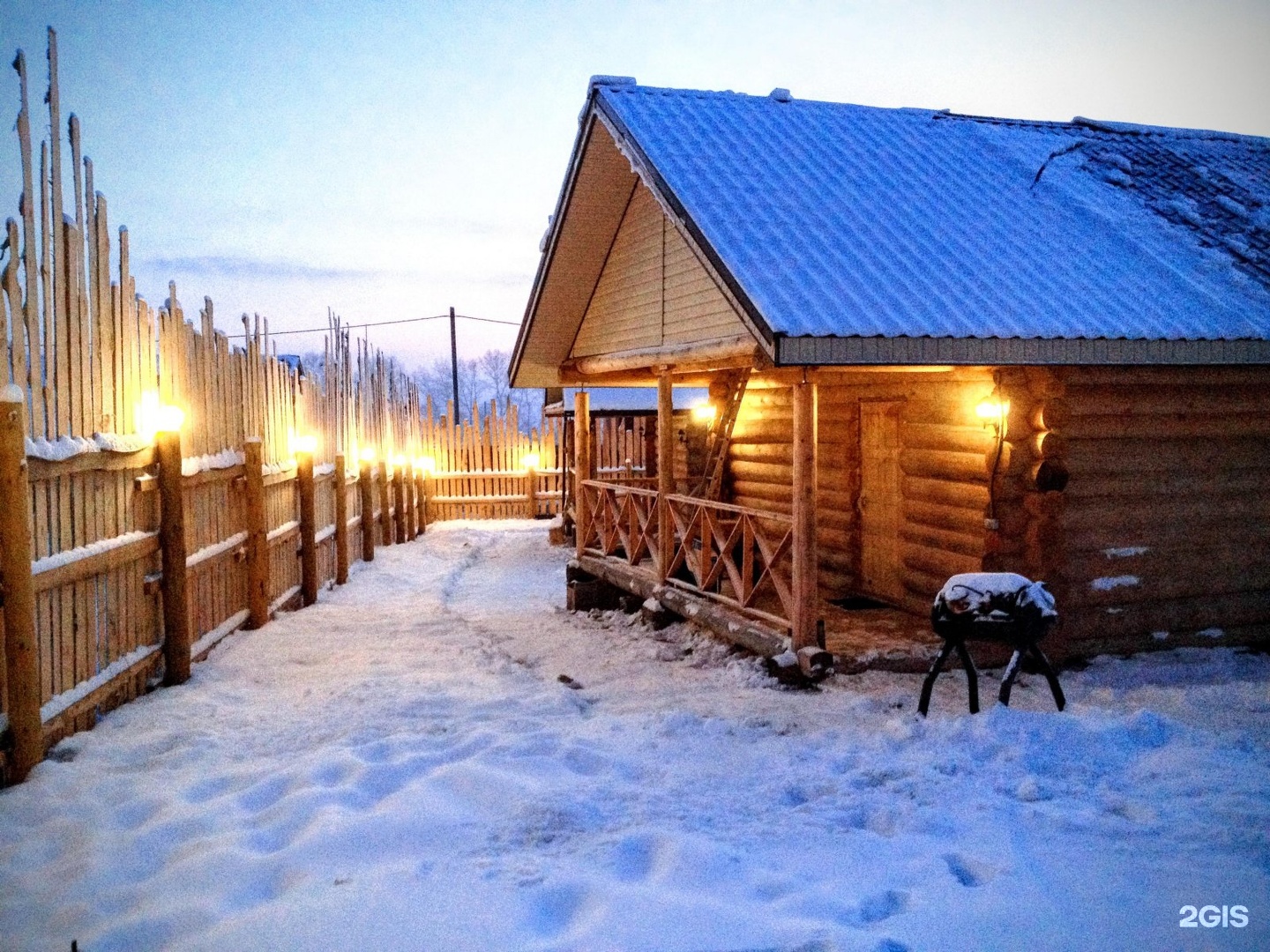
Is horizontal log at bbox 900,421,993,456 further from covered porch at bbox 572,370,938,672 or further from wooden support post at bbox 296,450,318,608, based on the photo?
wooden support post at bbox 296,450,318,608

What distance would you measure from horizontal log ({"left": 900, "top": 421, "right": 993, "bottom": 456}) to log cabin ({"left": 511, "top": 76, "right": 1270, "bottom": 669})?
26 millimetres

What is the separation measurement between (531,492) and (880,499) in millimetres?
14769

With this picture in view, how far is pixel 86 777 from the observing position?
533 centimetres

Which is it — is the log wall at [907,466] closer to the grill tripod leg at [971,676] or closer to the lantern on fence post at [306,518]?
the grill tripod leg at [971,676]

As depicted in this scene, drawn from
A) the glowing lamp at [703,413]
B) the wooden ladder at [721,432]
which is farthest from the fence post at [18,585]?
the glowing lamp at [703,413]

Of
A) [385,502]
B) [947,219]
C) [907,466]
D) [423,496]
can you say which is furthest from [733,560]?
[423,496]

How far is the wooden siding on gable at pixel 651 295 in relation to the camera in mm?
9414

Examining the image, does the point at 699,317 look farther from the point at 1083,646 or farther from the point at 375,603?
the point at 375,603

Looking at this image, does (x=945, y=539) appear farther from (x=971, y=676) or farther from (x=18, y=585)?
(x=18, y=585)

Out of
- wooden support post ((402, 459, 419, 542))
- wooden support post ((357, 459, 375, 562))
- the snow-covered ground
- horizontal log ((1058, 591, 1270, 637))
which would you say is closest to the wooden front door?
horizontal log ((1058, 591, 1270, 637))

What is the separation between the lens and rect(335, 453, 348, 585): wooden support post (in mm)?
13758

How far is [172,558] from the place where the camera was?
727 cm

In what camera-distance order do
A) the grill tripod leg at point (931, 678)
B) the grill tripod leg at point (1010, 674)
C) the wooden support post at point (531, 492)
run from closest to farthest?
the grill tripod leg at point (1010, 674), the grill tripod leg at point (931, 678), the wooden support post at point (531, 492)

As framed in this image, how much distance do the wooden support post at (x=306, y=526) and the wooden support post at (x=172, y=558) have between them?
435 cm
